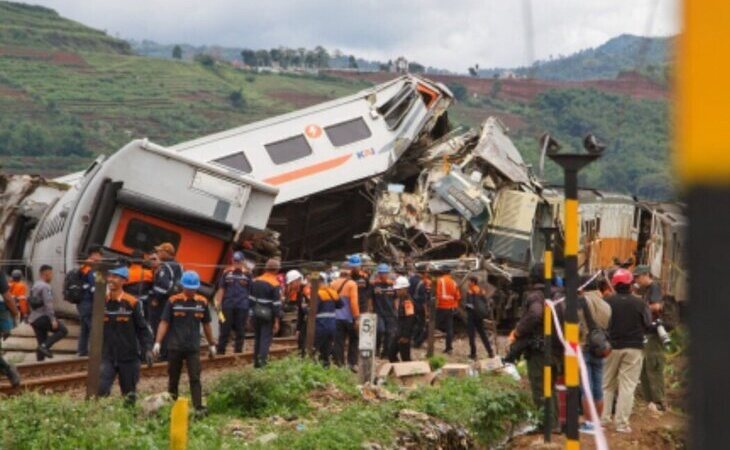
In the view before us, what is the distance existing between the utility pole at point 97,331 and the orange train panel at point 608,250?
58.2 feet

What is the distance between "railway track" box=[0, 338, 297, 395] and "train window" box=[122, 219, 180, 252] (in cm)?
206

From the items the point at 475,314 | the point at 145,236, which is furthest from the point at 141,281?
the point at 475,314

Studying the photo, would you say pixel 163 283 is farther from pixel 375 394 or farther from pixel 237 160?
pixel 237 160

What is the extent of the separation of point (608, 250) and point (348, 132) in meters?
7.38

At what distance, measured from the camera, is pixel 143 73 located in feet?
379

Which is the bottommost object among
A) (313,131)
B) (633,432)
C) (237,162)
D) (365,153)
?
(633,432)

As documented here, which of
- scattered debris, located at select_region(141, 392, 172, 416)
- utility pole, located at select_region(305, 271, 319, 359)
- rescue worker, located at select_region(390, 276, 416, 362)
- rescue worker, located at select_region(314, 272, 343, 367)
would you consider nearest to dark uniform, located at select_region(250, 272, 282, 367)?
utility pole, located at select_region(305, 271, 319, 359)

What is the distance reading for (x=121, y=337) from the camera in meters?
12.9

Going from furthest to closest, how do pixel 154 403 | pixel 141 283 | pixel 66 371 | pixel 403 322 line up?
pixel 403 322 < pixel 141 283 < pixel 66 371 < pixel 154 403

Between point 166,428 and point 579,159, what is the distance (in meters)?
5.17

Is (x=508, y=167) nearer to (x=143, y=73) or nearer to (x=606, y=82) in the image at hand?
(x=606, y=82)

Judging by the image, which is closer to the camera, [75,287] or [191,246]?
[75,287]

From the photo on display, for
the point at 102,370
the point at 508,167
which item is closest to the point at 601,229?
the point at 508,167

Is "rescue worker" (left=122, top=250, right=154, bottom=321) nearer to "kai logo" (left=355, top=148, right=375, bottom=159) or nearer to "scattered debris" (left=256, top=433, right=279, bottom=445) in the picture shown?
"scattered debris" (left=256, top=433, right=279, bottom=445)
